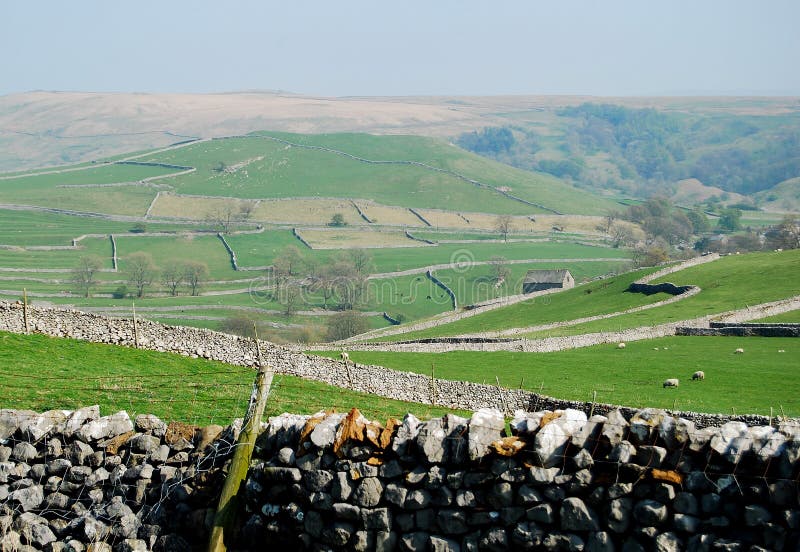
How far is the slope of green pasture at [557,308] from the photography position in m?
73.8

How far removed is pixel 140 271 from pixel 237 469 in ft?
454

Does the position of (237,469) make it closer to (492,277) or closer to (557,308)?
(557,308)

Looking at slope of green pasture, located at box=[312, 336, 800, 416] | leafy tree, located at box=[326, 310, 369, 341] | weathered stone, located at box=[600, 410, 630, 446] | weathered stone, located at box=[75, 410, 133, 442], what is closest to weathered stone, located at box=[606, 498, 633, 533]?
weathered stone, located at box=[600, 410, 630, 446]

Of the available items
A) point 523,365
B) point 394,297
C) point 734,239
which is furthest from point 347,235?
point 523,365

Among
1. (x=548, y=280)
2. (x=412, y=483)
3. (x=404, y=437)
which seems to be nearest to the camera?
(x=412, y=483)

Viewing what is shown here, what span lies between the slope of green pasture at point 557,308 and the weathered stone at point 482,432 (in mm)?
56108

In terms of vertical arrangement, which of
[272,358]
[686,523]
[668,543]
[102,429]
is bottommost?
[272,358]

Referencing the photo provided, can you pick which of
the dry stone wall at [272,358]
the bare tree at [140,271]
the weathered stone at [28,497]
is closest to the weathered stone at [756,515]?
the weathered stone at [28,497]

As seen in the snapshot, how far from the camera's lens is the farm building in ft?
346

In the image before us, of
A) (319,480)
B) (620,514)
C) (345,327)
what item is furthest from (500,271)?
(620,514)

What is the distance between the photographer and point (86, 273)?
144 metres

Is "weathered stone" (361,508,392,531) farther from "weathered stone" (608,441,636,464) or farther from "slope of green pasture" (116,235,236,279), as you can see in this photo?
"slope of green pasture" (116,235,236,279)

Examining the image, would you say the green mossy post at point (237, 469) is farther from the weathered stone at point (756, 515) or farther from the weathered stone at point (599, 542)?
the weathered stone at point (756, 515)

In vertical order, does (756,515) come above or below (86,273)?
above
